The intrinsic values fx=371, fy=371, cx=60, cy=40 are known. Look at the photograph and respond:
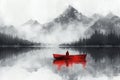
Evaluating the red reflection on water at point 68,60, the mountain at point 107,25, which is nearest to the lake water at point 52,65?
the red reflection on water at point 68,60

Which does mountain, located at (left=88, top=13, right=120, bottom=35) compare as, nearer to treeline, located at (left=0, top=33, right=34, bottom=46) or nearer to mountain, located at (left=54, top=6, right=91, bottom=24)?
mountain, located at (left=54, top=6, right=91, bottom=24)

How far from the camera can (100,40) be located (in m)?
3.12

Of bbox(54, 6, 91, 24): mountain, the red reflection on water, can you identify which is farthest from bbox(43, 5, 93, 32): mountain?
the red reflection on water

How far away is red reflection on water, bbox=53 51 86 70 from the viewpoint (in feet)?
9.39

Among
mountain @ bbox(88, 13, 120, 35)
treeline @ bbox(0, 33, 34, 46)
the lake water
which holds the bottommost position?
the lake water

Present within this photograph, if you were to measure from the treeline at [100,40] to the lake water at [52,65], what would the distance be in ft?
0.15


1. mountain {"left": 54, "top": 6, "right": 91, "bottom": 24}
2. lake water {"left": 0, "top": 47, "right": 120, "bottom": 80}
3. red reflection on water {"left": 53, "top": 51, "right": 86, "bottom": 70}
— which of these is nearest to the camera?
lake water {"left": 0, "top": 47, "right": 120, "bottom": 80}

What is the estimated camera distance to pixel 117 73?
8.89 ft

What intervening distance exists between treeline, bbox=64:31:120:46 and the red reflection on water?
0.48 ft

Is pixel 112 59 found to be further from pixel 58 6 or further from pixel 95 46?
pixel 58 6

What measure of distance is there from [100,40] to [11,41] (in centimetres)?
75

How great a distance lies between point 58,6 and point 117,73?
780mm

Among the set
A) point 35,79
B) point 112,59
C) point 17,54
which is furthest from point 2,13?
point 112,59

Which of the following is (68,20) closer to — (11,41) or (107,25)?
(107,25)
